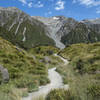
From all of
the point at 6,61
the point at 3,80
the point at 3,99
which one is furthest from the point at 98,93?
the point at 6,61

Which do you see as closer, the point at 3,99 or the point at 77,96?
the point at 77,96

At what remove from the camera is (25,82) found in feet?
33.4

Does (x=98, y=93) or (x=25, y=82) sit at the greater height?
(x=98, y=93)

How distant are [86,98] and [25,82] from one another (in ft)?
22.8

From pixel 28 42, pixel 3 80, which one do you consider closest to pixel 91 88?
pixel 3 80

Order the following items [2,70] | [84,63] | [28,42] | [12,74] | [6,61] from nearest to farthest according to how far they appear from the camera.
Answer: [2,70], [12,74], [84,63], [6,61], [28,42]

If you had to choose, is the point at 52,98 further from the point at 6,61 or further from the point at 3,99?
the point at 6,61

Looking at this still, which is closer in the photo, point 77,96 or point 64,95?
point 77,96

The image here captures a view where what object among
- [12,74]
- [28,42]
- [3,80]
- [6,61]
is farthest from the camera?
[28,42]

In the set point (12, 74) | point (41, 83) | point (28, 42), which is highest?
point (28, 42)

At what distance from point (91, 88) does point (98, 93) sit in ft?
1.39

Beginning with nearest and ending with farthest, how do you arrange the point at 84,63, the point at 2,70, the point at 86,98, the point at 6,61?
the point at 86,98 < the point at 2,70 < the point at 84,63 < the point at 6,61

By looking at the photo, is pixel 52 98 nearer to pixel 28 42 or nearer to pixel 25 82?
pixel 25 82

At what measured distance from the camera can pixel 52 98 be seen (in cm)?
485
